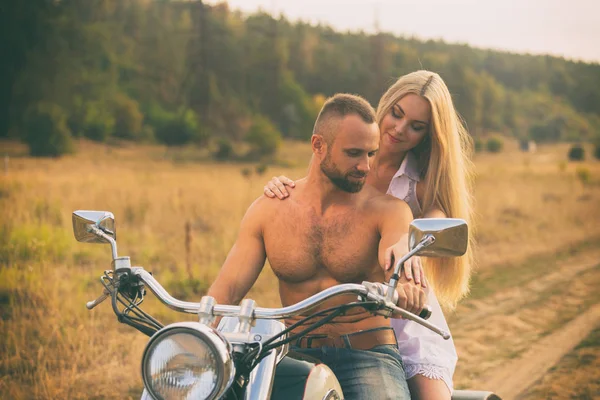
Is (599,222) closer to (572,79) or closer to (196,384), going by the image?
(196,384)

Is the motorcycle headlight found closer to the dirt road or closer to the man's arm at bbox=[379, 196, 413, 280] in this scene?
the man's arm at bbox=[379, 196, 413, 280]

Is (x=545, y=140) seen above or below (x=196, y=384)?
below

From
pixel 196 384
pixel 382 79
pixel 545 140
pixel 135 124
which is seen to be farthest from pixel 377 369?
pixel 545 140

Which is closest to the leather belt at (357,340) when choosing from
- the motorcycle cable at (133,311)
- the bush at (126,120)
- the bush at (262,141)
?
the motorcycle cable at (133,311)

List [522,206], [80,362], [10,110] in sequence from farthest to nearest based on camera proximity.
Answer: [10,110] → [522,206] → [80,362]

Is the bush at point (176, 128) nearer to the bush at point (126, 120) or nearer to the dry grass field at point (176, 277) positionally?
the bush at point (126, 120)

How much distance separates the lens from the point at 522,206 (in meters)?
20.1

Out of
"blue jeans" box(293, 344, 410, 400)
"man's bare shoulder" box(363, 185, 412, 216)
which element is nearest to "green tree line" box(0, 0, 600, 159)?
"man's bare shoulder" box(363, 185, 412, 216)

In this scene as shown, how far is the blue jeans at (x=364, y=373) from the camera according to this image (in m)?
2.88

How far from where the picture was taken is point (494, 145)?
5138cm

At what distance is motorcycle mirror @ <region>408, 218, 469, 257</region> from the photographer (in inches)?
92.4

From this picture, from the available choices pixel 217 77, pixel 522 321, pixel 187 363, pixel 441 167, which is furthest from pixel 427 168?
pixel 217 77

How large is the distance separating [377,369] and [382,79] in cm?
4754

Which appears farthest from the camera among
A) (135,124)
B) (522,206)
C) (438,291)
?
(135,124)
